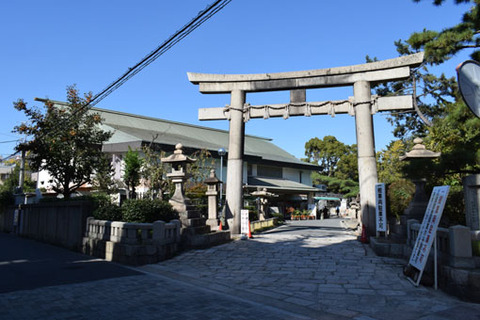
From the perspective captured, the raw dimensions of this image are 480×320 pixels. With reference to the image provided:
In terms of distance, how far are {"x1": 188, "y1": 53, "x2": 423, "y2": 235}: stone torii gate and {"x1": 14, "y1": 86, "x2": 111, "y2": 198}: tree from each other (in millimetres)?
7014

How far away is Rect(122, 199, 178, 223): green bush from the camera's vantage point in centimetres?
1168

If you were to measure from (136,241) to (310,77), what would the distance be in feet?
32.7

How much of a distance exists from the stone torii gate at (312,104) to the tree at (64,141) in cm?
701

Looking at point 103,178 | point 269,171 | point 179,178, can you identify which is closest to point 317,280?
point 179,178

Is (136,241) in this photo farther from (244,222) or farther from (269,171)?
(269,171)

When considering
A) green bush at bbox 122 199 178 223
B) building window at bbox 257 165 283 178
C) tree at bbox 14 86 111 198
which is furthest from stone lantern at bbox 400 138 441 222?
building window at bbox 257 165 283 178

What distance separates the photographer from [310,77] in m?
15.4

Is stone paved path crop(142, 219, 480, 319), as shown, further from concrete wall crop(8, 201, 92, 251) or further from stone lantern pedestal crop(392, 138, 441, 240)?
concrete wall crop(8, 201, 92, 251)

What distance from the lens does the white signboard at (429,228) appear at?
677 cm

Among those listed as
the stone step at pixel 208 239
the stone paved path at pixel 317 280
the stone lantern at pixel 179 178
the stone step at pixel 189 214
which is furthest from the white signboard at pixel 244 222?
the stone lantern at pixel 179 178

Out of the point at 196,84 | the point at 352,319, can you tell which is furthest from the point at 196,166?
the point at 352,319

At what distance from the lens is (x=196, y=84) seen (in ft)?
54.0

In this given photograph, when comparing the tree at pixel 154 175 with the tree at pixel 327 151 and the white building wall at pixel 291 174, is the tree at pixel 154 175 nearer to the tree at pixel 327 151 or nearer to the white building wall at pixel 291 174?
Answer: the white building wall at pixel 291 174

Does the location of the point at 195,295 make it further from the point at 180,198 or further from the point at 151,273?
the point at 180,198
